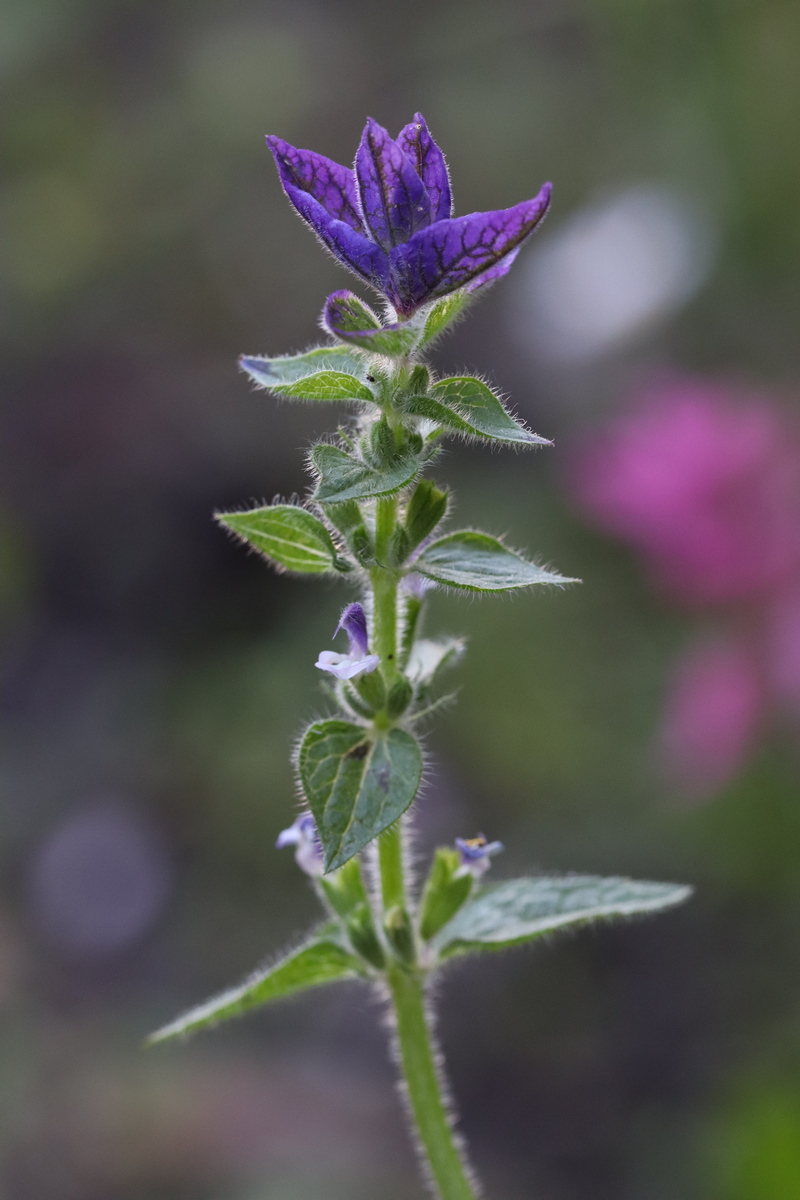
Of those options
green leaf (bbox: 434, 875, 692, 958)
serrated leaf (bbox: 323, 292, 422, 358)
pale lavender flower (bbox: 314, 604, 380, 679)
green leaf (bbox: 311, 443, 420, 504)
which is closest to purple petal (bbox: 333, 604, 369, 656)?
pale lavender flower (bbox: 314, 604, 380, 679)

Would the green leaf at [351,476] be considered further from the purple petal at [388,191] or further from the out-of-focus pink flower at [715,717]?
the out-of-focus pink flower at [715,717]

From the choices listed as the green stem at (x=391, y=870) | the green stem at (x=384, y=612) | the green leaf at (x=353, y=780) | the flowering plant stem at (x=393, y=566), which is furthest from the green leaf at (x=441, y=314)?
the green stem at (x=391, y=870)

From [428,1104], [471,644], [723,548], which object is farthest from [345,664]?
[471,644]

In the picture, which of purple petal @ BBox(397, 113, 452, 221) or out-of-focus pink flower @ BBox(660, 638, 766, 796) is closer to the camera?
purple petal @ BBox(397, 113, 452, 221)

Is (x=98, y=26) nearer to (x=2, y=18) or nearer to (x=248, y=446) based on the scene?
(x=2, y=18)

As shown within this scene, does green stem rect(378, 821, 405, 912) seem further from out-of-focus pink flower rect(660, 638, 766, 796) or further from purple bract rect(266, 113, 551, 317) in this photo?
out-of-focus pink flower rect(660, 638, 766, 796)

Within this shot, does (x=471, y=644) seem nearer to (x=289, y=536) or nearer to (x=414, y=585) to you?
(x=414, y=585)

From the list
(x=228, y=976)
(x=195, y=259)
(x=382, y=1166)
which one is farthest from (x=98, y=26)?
(x=382, y=1166)
